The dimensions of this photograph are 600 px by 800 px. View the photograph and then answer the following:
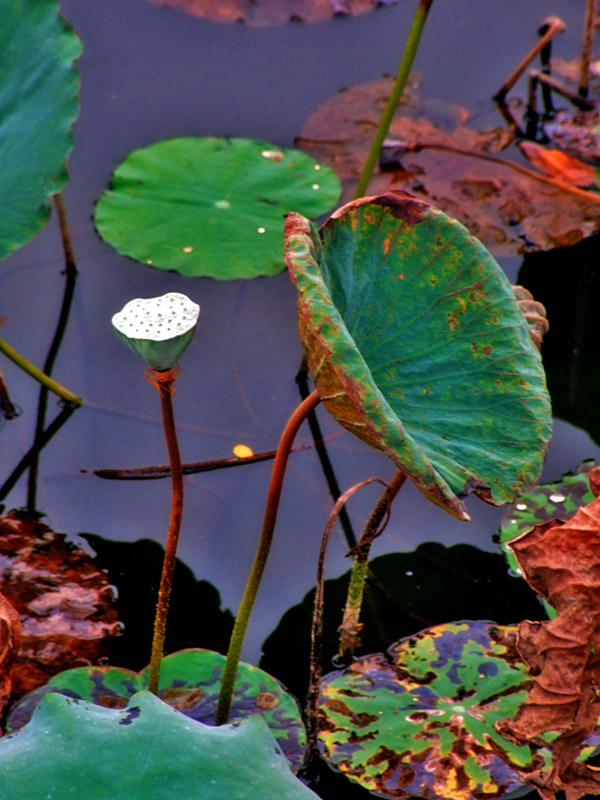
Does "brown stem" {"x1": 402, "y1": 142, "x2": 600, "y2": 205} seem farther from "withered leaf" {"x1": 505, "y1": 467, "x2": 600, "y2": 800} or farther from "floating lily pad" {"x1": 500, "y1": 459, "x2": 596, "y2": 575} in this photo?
"withered leaf" {"x1": 505, "y1": 467, "x2": 600, "y2": 800}

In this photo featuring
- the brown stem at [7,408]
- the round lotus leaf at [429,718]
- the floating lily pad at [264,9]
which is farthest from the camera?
the floating lily pad at [264,9]

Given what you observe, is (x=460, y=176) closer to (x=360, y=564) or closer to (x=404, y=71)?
(x=404, y=71)

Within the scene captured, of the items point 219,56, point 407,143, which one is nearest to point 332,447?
point 407,143

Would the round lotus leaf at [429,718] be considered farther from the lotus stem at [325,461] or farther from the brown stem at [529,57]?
the brown stem at [529,57]

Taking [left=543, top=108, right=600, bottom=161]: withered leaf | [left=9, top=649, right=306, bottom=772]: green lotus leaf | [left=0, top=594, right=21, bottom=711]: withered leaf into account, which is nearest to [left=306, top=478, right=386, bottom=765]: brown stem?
[left=9, top=649, right=306, bottom=772]: green lotus leaf

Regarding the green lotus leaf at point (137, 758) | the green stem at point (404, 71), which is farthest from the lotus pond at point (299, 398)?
the green stem at point (404, 71)

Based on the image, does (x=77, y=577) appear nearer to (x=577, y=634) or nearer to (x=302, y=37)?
(x=577, y=634)

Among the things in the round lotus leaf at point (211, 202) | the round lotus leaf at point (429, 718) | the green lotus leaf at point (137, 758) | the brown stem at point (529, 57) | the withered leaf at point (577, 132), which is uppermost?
the brown stem at point (529, 57)
